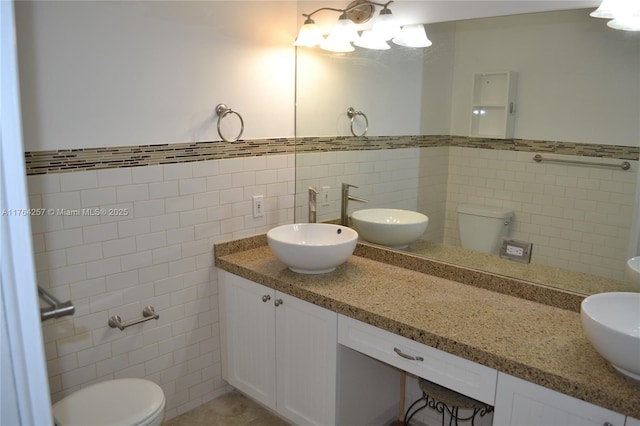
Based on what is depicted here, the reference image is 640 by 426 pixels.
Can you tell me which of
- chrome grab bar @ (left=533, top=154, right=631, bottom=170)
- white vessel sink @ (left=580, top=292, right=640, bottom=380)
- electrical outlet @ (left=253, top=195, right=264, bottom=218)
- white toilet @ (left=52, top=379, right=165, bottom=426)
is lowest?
A: white toilet @ (left=52, top=379, right=165, bottom=426)

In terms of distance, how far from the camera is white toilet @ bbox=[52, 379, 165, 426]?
1.83 meters

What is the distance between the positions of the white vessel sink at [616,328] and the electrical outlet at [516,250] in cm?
47

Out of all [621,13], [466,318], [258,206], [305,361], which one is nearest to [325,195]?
[258,206]

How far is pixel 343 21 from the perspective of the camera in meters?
2.53

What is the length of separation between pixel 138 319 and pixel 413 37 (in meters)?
1.90

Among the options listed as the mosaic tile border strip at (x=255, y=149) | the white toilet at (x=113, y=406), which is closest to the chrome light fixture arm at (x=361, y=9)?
the mosaic tile border strip at (x=255, y=149)

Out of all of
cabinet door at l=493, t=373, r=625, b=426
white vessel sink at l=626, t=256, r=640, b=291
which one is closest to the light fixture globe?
white vessel sink at l=626, t=256, r=640, b=291

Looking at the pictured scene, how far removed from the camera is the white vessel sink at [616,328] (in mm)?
1357

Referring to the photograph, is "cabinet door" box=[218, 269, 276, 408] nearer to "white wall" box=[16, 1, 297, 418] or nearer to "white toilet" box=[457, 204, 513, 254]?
"white wall" box=[16, 1, 297, 418]

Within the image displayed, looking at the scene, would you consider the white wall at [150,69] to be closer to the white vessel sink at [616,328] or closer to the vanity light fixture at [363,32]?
the vanity light fixture at [363,32]

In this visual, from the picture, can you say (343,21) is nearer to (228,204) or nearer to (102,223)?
(228,204)

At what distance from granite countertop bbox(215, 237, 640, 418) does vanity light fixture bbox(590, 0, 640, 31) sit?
107cm

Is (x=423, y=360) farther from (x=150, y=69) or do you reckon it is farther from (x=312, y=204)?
(x=150, y=69)

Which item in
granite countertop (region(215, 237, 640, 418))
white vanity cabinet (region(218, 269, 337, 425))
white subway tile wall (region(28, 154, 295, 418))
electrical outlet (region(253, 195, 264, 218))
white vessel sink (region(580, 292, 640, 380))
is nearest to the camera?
white vessel sink (region(580, 292, 640, 380))
